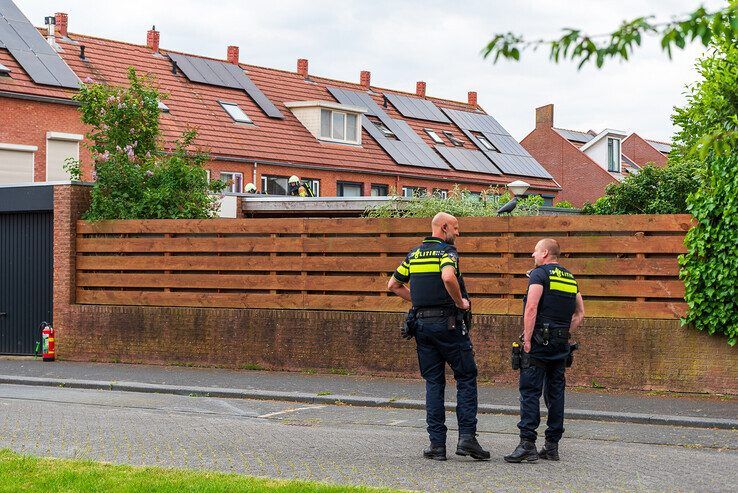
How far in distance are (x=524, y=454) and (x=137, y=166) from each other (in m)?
11.7

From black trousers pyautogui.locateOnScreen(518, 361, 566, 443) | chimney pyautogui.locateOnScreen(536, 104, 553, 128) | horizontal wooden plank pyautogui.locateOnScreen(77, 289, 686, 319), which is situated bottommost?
A: black trousers pyautogui.locateOnScreen(518, 361, 566, 443)

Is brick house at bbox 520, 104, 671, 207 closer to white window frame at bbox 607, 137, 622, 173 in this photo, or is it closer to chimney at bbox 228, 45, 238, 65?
white window frame at bbox 607, 137, 622, 173

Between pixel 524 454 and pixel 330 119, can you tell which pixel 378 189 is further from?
pixel 524 454

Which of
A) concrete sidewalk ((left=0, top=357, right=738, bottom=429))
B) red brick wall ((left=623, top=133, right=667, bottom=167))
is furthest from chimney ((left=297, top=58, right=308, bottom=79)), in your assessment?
concrete sidewalk ((left=0, top=357, right=738, bottom=429))

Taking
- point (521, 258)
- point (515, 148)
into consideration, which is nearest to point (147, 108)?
point (521, 258)

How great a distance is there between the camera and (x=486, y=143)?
50.8m

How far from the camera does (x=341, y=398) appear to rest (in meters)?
13.4

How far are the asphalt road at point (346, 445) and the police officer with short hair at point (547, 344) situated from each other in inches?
14.6

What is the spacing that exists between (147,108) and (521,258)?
8201 mm

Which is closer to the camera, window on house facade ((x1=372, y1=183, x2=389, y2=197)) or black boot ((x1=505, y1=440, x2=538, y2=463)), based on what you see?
black boot ((x1=505, y1=440, x2=538, y2=463))

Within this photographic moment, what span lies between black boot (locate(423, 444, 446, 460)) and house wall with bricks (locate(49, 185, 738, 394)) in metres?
5.69

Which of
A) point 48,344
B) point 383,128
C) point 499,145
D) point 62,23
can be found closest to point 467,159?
point 383,128

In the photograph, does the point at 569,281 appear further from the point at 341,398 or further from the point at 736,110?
the point at 736,110

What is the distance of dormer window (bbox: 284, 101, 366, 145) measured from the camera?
41.9 m
